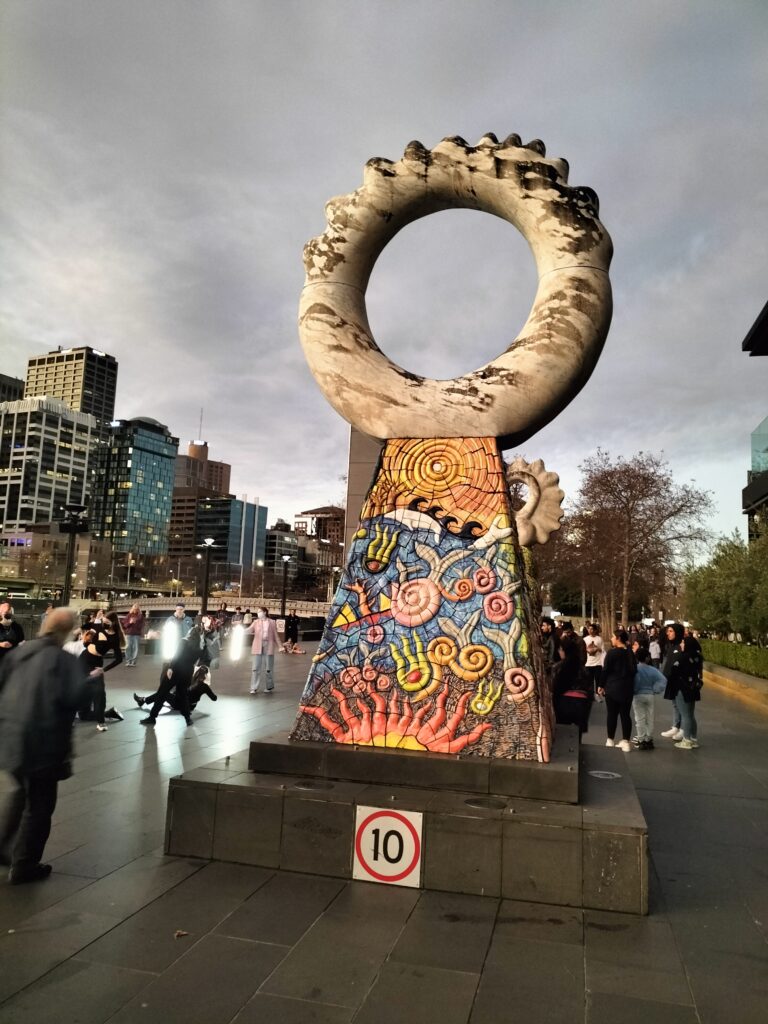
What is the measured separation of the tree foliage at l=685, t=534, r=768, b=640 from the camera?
61.5 feet

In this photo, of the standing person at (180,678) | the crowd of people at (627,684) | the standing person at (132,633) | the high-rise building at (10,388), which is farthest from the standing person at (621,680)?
the high-rise building at (10,388)

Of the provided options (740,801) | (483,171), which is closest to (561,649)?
(740,801)

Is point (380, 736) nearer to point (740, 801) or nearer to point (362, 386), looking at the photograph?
point (362, 386)

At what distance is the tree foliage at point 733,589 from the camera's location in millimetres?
18750

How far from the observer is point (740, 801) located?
240 inches

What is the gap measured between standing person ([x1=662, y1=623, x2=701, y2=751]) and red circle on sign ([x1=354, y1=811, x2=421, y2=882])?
555cm

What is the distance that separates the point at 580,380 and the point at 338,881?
11.9 ft

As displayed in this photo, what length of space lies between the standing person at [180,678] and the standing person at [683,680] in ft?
20.5

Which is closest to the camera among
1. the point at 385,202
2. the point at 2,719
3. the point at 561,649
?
the point at 2,719

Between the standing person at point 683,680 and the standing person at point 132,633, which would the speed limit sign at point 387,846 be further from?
the standing person at point 132,633

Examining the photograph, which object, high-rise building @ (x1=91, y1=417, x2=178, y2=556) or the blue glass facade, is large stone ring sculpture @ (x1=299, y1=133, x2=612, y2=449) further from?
the blue glass facade

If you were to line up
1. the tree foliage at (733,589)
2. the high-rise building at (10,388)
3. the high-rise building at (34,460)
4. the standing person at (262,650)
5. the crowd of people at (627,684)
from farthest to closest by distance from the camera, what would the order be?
the high-rise building at (10,388) → the high-rise building at (34,460) → the tree foliage at (733,589) → the standing person at (262,650) → the crowd of people at (627,684)

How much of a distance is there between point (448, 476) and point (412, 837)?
240 cm

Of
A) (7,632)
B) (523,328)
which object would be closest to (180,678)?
(7,632)
